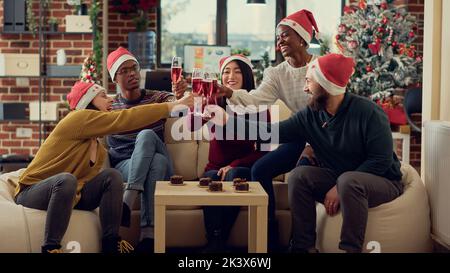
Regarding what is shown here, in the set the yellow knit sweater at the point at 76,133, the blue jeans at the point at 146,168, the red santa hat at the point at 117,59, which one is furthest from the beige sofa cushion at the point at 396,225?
the red santa hat at the point at 117,59

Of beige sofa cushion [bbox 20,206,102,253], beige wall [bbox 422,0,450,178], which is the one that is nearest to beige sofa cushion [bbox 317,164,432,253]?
beige wall [bbox 422,0,450,178]

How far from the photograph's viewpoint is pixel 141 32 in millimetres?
7801

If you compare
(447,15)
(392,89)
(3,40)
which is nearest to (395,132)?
(392,89)

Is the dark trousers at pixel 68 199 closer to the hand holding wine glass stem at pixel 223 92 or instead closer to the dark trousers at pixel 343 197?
the hand holding wine glass stem at pixel 223 92

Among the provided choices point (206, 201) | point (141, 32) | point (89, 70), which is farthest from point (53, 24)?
point (206, 201)

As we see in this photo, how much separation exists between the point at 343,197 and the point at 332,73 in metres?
0.58

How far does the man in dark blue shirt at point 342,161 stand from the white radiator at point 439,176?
8.2 inches

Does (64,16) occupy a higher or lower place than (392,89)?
higher

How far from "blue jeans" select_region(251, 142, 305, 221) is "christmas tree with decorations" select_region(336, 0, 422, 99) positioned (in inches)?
125

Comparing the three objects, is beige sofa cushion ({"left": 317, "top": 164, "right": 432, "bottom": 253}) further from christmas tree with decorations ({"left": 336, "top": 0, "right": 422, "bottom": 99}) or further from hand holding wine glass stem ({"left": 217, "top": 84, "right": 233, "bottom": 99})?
christmas tree with decorations ({"left": 336, "top": 0, "right": 422, "bottom": 99})

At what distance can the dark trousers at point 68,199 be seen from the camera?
3.30 m

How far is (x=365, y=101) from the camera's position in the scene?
350cm
